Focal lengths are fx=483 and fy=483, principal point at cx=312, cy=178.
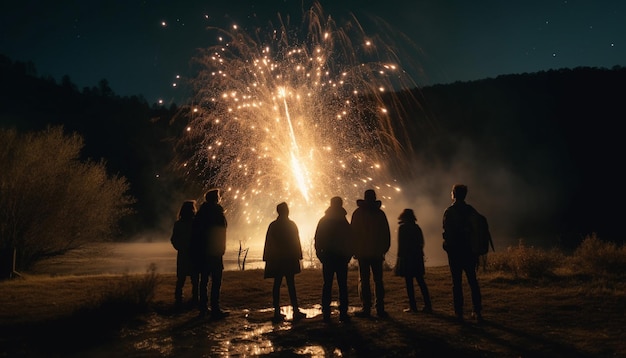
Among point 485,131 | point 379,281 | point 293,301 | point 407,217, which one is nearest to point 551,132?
point 485,131

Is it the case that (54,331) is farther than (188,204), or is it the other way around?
(188,204)

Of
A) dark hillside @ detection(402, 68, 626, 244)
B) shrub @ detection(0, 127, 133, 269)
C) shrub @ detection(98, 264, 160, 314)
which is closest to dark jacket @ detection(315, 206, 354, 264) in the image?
shrub @ detection(98, 264, 160, 314)

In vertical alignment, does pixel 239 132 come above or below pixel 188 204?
above

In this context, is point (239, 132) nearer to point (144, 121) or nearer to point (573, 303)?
point (573, 303)

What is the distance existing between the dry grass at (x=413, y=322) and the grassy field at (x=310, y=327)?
0.05 feet

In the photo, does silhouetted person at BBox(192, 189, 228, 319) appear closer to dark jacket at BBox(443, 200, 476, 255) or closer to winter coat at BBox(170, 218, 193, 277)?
winter coat at BBox(170, 218, 193, 277)

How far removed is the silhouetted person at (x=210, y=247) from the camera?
775 cm

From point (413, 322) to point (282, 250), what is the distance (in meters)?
2.26

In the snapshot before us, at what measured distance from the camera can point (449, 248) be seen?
715 centimetres

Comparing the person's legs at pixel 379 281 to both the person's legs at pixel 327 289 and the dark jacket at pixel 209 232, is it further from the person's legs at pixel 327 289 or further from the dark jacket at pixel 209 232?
the dark jacket at pixel 209 232

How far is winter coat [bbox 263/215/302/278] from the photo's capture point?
7590mm

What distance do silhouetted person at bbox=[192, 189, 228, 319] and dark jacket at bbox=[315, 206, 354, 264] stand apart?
1637 millimetres

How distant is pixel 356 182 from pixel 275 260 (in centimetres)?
1092

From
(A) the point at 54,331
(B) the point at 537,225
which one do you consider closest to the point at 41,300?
(A) the point at 54,331
